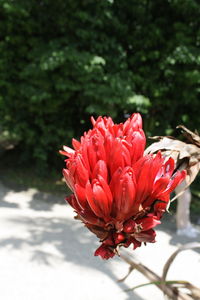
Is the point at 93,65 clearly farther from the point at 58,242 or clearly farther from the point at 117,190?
the point at 117,190

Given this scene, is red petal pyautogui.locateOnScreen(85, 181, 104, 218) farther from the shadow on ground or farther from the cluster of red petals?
the shadow on ground

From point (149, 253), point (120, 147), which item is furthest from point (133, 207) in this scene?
point (149, 253)

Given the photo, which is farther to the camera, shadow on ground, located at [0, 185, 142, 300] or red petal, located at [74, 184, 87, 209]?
shadow on ground, located at [0, 185, 142, 300]

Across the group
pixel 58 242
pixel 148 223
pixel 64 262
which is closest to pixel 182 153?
pixel 148 223

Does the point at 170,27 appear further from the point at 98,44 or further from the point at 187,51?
the point at 98,44

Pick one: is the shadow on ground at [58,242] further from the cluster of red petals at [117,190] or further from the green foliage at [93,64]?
the cluster of red petals at [117,190]

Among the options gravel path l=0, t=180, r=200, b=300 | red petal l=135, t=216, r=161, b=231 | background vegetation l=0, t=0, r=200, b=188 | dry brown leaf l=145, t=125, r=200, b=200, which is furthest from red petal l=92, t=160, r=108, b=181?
background vegetation l=0, t=0, r=200, b=188
